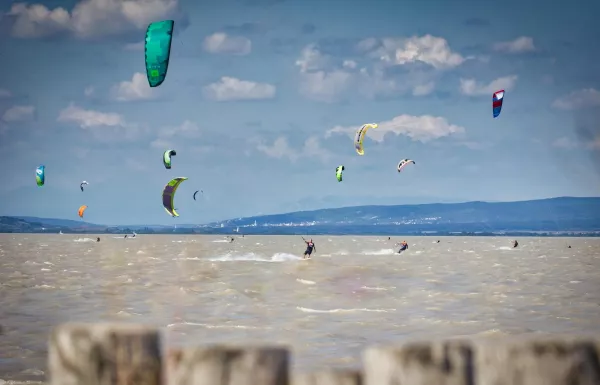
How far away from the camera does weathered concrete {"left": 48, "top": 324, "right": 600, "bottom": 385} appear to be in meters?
2.47

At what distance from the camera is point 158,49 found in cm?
2238

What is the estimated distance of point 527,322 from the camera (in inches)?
1093

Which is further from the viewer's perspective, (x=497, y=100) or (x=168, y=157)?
(x=497, y=100)

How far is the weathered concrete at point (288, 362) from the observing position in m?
2.47

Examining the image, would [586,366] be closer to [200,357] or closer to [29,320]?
[200,357]

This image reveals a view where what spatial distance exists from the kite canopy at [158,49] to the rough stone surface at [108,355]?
1884 cm

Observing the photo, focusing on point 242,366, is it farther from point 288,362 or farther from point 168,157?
point 168,157

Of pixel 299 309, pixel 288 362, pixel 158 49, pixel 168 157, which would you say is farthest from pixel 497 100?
pixel 288 362

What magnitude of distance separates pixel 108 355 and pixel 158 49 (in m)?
20.2

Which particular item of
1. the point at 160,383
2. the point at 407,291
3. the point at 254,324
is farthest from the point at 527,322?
the point at 160,383

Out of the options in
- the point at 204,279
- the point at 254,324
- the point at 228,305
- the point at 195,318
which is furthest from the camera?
the point at 204,279

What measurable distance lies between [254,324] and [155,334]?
2377 centimetres

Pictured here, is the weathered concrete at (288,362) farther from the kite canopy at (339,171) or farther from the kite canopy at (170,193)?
the kite canopy at (339,171)

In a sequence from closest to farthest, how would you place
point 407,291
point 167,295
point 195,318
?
point 195,318 → point 167,295 → point 407,291
